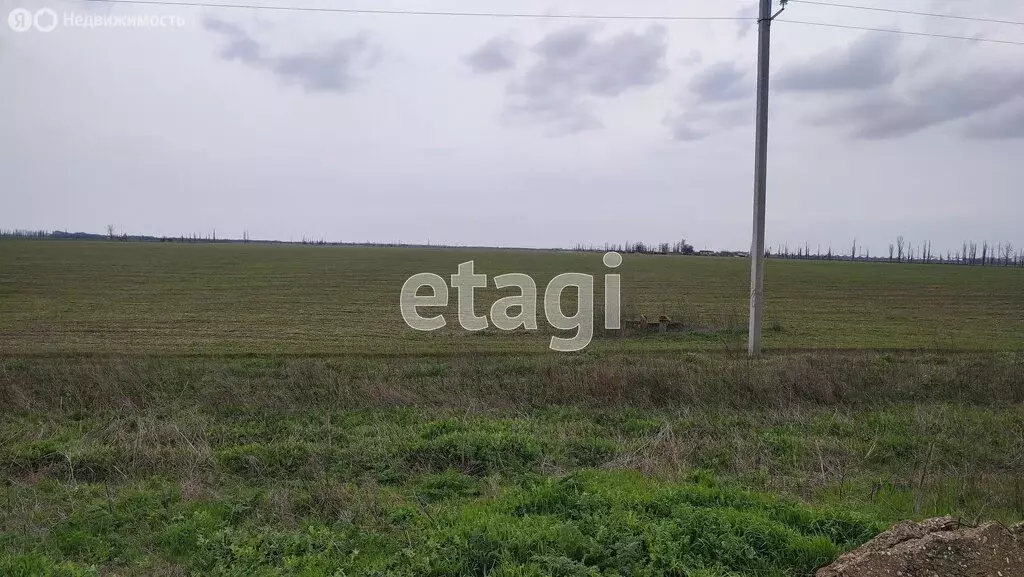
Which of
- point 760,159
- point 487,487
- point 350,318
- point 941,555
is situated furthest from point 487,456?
point 350,318

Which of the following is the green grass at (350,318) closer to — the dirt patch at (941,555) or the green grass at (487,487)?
the green grass at (487,487)

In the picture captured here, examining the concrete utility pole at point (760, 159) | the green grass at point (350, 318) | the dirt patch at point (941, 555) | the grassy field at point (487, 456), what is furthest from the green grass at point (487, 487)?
the green grass at point (350, 318)

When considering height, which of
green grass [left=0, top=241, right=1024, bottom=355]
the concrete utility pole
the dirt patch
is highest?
the concrete utility pole

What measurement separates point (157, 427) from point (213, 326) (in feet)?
51.4

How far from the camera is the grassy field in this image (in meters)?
4.67

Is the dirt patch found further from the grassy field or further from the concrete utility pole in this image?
the concrete utility pole

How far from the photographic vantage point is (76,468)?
7.09 meters

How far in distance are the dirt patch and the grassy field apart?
1.52ft

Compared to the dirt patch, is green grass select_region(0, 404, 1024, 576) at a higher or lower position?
lower

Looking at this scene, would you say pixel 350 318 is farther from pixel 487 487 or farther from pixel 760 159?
pixel 487 487

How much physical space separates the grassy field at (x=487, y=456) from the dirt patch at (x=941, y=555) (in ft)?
1.52

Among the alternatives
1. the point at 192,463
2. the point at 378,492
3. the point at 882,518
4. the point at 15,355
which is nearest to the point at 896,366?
the point at 882,518

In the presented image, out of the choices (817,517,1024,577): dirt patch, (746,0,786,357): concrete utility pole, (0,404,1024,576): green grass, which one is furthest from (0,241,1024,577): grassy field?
(746,0,786,357): concrete utility pole

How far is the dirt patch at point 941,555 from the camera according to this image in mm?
3773
